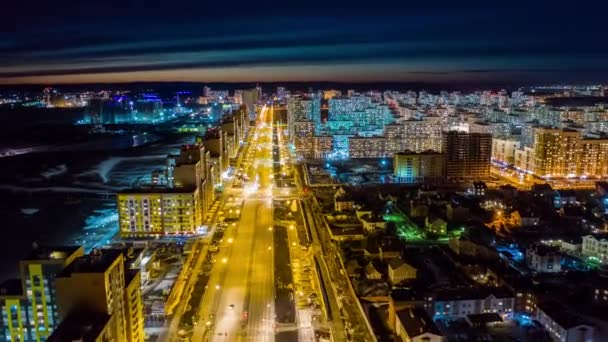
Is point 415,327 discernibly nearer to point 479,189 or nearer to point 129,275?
point 129,275

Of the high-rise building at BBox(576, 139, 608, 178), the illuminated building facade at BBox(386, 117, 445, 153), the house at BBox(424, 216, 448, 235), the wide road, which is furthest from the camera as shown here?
the illuminated building facade at BBox(386, 117, 445, 153)

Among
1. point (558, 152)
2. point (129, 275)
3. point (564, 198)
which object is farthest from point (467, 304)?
point (558, 152)

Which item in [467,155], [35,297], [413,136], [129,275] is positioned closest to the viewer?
[35,297]

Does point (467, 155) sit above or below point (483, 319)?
above

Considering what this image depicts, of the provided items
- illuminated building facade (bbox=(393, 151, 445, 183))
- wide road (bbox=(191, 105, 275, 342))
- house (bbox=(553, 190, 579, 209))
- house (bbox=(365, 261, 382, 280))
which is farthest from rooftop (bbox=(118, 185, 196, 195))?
house (bbox=(553, 190, 579, 209))

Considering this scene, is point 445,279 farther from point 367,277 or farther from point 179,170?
point 179,170

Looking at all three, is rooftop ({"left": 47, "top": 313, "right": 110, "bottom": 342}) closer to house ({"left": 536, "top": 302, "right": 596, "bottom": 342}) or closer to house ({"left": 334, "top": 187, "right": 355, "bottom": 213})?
house ({"left": 536, "top": 302, "right": 596, "bottom": 342})
